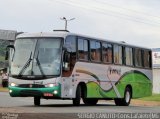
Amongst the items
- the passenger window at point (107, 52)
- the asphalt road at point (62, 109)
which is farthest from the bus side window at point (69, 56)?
the passenger window at point (107, 52)

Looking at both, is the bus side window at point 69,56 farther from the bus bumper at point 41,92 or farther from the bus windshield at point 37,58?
the bus bumper at point 41,92

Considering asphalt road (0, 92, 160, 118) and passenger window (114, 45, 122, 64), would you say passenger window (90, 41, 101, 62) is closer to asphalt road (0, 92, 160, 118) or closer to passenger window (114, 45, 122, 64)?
passenger window (114, 45, 122, 64)

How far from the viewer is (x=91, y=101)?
3059 centimetres

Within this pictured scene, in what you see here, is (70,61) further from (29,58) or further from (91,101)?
(91,101)

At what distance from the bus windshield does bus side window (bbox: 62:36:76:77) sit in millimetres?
356

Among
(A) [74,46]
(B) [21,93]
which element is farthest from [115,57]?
(B) [21,93]

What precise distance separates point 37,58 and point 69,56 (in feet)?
4.58

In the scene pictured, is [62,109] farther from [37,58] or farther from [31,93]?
[37,58]

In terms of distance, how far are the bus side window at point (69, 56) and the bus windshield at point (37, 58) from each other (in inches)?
14.0

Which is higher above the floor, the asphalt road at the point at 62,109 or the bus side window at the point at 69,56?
the bus side window at the point at 69,56

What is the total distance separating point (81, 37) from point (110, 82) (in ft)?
13.3

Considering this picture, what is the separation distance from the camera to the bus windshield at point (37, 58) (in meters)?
24.4

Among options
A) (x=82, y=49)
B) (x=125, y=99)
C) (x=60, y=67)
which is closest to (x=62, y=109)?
(x=60, y=67)

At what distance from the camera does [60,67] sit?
24.4 metres
